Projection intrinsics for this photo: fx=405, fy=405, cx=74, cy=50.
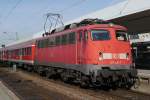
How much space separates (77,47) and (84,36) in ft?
3.37

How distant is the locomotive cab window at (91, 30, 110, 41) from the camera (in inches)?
770

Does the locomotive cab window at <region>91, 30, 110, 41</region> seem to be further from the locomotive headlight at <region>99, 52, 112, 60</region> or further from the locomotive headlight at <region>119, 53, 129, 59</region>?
the locomotive headlight at <region>119, 53, 129, 59</region>

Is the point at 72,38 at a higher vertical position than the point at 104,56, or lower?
higher

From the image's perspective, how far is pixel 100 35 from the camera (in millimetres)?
19703

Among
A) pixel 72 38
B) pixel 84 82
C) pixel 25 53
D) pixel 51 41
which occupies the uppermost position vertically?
pixel 51 41

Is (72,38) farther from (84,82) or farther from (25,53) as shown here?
(25,53)

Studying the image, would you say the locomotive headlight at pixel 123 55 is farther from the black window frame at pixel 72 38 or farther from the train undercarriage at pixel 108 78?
the black window frame at pixel 72 38

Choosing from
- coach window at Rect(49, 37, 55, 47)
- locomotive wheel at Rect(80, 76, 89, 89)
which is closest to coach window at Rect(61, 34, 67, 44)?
coach window at Rect(49, 37, 55, 47)

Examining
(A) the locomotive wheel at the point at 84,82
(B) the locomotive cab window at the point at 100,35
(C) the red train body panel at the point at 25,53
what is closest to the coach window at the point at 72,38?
(B) the locomotive cab window at the point at 100,35

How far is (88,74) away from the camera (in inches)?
746

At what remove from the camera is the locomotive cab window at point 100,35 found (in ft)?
64.2

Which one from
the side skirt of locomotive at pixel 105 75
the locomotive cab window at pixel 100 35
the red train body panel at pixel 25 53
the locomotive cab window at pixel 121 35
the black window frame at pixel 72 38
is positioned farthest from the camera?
the red train body panel at pixel 25 53

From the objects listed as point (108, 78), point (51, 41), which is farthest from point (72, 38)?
point (51, 41)

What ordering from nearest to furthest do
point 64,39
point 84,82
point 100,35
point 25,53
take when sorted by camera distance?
point 100,35, point 84,82, point 64,39, point 25,53
